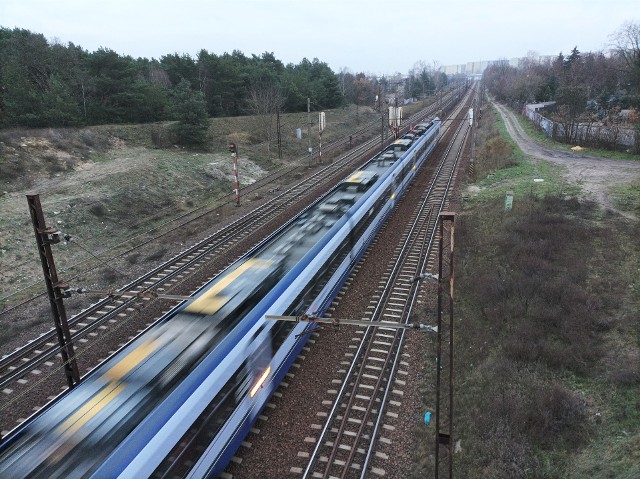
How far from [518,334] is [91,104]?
44.2 m

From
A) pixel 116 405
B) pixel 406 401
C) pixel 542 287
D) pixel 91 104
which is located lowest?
pixel 406 401

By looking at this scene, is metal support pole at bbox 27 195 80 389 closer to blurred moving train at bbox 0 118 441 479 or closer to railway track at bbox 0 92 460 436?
railway track at bbox 0 92 460 436

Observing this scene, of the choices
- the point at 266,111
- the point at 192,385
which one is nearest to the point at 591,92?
the point at 266,111

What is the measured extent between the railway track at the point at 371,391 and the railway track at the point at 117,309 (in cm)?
660

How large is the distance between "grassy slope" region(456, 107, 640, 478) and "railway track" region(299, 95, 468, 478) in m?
1.80

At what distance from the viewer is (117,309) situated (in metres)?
15.9

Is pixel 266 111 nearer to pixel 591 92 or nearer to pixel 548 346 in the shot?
pixel 548 346

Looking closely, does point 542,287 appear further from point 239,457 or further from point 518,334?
point 239,457

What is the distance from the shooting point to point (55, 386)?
12.6 metres

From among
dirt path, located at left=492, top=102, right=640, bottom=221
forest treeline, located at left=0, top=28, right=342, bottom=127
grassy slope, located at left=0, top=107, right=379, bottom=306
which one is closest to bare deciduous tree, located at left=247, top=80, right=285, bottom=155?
grassy slope, located at left=0, top=107, right=379, bottom=306

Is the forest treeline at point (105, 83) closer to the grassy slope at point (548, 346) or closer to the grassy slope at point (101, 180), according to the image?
the grassy slope at point (101, 180)

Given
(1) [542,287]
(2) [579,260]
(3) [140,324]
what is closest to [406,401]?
(1) [542,287]

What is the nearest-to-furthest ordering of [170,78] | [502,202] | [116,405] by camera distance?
1. [116,405]
2. [502,202]
3. [170,78]

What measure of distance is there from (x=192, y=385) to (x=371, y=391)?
5.75 m
